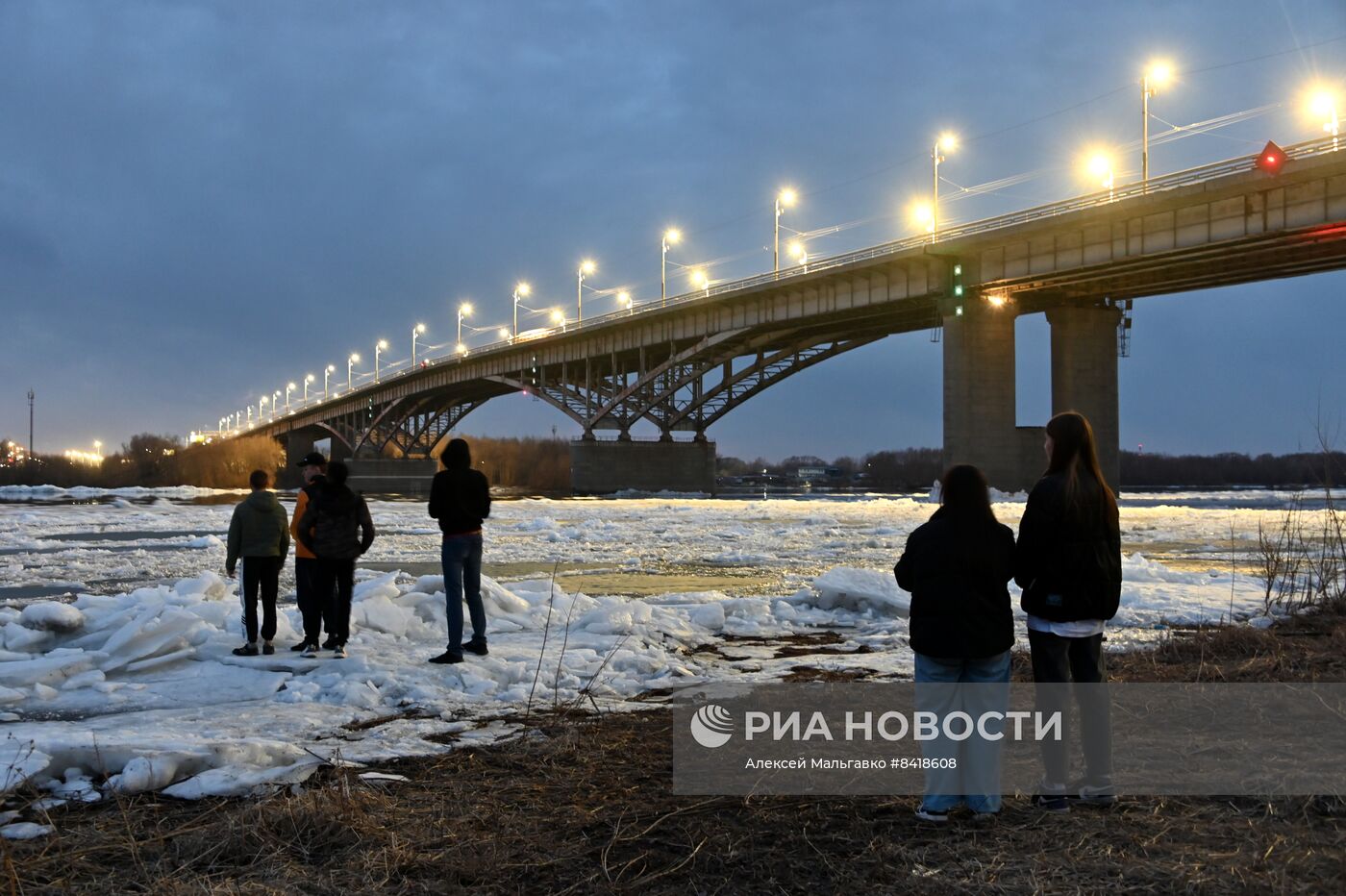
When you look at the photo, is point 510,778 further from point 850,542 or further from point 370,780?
point 850,542

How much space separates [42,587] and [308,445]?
410ft

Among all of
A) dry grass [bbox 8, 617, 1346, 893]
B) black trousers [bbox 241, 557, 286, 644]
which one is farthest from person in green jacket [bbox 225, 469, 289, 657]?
dry grass [bbox 8, 617, 1346, 893]

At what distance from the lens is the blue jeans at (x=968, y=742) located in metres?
4.31

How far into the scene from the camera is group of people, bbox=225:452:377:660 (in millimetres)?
8172

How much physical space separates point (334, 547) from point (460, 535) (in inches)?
40.7

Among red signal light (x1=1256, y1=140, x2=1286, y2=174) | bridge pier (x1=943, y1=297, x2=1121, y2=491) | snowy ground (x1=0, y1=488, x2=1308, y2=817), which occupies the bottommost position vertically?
snowy ground (x1=0, y1=488, x2=1308, y2=817)

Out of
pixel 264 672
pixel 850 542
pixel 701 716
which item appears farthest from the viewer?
pixel 850 542

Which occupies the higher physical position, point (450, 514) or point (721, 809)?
point (450, 514)

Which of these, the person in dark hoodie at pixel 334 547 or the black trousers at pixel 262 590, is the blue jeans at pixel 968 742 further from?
the black trousers at pixel 262 590

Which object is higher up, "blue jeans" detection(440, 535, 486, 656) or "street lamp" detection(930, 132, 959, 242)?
"street lamp" detection(930, 132, 959, 242)

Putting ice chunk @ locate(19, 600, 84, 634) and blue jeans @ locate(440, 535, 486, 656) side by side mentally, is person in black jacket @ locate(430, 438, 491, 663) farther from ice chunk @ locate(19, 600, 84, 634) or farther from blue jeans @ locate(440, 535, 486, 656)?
ice chunk @ locate(19, 600, 84, 634)

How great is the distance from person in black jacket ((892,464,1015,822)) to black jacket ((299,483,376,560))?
518 cm

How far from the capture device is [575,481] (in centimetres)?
6825

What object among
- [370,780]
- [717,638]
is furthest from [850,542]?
[370,780]
